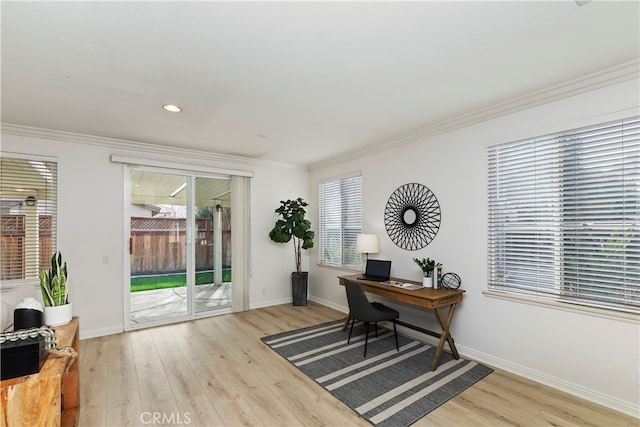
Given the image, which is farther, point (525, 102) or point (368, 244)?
point (368, 244)

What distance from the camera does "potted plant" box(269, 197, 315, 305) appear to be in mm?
5023

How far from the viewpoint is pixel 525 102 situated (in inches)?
107

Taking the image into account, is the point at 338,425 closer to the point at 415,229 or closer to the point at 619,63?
the point at 415,229

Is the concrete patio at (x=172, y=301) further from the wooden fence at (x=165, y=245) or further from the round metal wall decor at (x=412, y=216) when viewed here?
the round metal wall decor at (x=412, y=216)

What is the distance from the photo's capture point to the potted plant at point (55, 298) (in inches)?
83.1

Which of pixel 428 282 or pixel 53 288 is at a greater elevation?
pixel 53 288

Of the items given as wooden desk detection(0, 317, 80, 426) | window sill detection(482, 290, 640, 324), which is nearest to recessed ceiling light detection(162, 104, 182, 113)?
wooden desk detection(0, 317, 80, 426)

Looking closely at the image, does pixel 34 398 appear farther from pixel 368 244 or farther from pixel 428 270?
pixel 368 244

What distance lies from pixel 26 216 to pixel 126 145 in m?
1.37

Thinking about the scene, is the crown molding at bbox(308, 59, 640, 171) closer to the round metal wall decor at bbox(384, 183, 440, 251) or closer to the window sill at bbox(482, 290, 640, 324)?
the round metal wall decor at bbox(384, 183, 440, 251)

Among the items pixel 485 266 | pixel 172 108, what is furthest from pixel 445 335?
pixel 172 108

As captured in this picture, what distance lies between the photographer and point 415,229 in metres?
3.72

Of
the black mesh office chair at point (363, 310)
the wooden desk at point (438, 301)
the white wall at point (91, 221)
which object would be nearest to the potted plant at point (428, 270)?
the wooden desk at point (438, 301)

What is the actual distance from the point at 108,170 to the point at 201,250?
1647 mm
